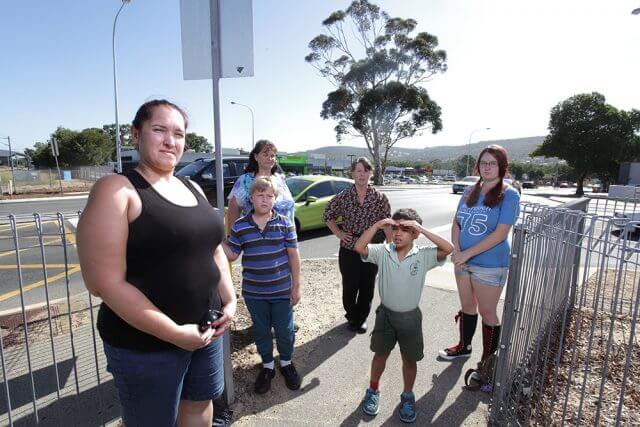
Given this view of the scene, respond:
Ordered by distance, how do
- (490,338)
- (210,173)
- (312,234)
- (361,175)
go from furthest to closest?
1. (210,173)
2. (312,234)
3. (361,175)
4. (490,338)

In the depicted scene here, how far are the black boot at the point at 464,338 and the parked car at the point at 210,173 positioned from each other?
7.17m

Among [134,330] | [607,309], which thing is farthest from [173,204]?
[607,309]

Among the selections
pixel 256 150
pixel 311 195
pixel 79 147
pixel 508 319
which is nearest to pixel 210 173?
pixel 311 195

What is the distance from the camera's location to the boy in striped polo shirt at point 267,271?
265 centimetres

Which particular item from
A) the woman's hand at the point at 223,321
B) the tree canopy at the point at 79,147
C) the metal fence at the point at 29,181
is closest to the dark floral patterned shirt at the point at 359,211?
the woman's hand at the point at 223,321

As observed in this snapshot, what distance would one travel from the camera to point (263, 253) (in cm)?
266

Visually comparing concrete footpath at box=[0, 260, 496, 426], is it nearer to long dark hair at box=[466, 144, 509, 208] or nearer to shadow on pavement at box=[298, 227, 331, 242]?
long dark hair at box=[466, 144, 509, 208]

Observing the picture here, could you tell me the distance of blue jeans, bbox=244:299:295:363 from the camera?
274cm

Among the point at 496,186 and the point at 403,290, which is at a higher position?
the point at 496,186

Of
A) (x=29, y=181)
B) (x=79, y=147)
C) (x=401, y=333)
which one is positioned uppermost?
(x=79, y=147)

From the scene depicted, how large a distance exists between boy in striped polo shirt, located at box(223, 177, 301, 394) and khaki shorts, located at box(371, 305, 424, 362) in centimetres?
69

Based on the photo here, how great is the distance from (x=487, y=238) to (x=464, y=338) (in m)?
1.02

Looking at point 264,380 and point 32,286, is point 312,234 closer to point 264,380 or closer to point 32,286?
point 32,286

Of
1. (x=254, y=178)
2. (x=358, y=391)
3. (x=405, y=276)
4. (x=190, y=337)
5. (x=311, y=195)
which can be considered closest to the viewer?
(x=190, y=337)
